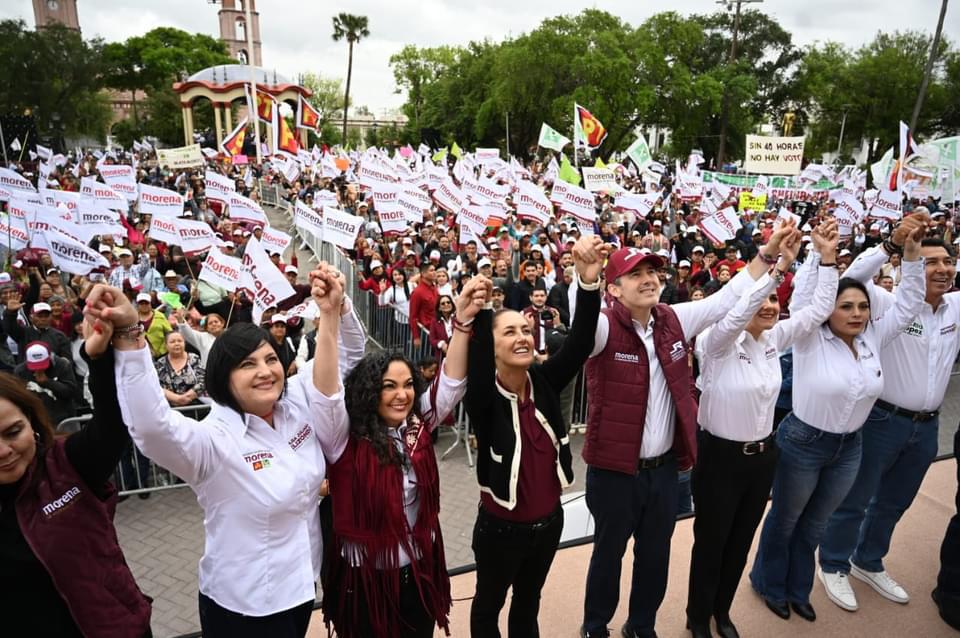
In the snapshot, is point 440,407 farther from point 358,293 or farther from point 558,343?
point 358,293

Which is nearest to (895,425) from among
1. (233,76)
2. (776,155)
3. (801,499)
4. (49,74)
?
(801,499)

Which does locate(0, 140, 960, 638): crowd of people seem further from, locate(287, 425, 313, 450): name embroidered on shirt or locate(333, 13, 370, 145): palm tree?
locate(333, 13, 370, 145): palm tree

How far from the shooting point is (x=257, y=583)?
7.03ft

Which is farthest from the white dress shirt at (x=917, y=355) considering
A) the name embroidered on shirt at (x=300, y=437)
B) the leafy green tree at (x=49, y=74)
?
the leafy green tree at (x=49, y=74)

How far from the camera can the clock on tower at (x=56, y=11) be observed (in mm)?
78188

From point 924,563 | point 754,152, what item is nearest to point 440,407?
point 924,563

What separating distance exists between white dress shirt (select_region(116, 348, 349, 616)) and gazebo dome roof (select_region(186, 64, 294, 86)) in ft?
168

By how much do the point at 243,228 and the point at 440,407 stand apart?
12.8 meters

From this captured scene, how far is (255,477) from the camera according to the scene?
2.11 meters

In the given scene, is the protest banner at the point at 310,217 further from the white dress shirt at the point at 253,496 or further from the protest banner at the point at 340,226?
the white dress shirt at the point at 253,496

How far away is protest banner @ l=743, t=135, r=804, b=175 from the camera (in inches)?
681

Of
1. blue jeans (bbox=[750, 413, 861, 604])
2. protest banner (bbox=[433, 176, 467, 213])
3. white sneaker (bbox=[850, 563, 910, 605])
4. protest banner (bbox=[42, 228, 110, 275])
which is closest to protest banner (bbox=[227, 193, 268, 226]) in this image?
protest banner (bbox=[42, 228, 110, 275])

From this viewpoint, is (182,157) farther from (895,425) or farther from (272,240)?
(895,425)

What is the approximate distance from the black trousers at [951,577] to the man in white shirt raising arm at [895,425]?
0.60 feet
